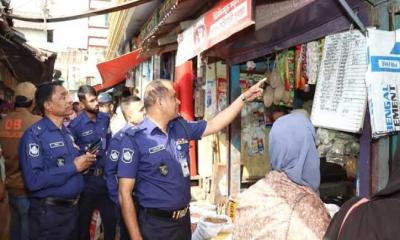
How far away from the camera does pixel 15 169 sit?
468cm

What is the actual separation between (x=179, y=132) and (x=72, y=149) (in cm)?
134

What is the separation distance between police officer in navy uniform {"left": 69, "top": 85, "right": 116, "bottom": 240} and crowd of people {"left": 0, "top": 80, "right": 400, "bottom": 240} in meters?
0.02

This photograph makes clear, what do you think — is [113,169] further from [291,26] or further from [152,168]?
[291,26]

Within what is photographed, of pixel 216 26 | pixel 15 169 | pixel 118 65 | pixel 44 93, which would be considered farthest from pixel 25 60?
pixel 216 26

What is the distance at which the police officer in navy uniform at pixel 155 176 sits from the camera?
10.9ft

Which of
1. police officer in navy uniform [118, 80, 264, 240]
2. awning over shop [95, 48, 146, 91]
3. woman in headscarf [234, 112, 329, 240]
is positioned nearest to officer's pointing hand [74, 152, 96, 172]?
police officer in navy uniform [118, 80, 264, 240]

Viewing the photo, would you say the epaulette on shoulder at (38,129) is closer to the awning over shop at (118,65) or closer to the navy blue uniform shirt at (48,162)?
the navy blue uniform shirt at (48,162)

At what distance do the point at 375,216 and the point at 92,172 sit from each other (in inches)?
192

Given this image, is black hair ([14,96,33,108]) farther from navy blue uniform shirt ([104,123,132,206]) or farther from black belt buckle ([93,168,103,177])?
black belt buckle ([93,168,103,177])

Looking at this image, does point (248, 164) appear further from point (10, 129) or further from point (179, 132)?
point (10, 129)

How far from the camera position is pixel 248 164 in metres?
5.82

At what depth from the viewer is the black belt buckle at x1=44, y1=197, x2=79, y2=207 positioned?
400 cm

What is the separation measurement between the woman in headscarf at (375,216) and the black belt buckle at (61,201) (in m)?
3.15

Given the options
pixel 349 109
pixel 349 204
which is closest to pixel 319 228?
pixel 349 204
